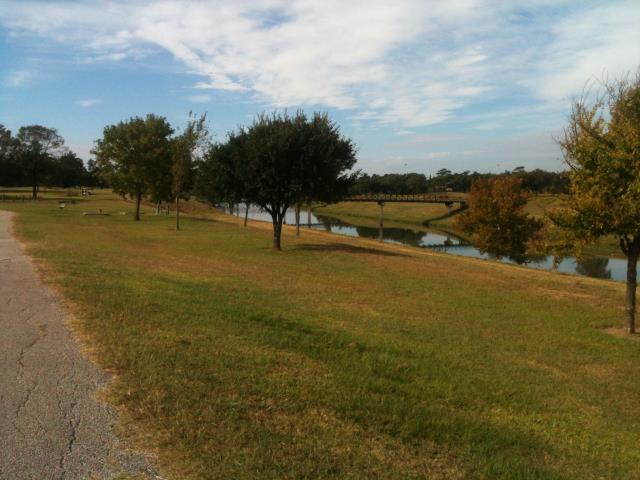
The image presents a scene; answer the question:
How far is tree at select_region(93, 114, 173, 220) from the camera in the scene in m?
42.4

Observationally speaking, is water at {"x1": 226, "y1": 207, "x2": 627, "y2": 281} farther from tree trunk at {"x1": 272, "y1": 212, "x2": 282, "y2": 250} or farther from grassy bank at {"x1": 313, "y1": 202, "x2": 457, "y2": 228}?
tree trunk at {"x1": 272, "y1": 212, "x2": 282, "y2": 250}

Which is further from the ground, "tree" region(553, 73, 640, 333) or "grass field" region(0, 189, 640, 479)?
"tree" region(553, 73, 640, 333)

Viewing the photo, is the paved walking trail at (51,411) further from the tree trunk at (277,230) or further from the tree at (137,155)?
the tree at (137,155)

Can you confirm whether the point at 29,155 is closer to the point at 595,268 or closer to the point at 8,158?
the point at 8,158

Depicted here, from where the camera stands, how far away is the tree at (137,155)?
4244 cm

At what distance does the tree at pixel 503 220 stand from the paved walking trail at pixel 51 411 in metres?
36.2

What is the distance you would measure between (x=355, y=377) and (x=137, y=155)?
40145mm

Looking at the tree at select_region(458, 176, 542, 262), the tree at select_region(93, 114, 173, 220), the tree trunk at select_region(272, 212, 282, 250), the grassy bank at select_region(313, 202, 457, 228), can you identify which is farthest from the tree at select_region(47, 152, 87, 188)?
the tree trunk at select_region(272, 212, 282, 250)

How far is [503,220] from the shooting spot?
39562mm

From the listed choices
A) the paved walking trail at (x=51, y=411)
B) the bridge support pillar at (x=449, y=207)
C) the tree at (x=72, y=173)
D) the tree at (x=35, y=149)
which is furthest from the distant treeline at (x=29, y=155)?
the paved walking trail at (x=51, y=411)


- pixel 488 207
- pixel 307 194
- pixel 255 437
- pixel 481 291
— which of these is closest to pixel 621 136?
pixel 481 291

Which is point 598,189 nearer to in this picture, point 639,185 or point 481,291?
point 639,185

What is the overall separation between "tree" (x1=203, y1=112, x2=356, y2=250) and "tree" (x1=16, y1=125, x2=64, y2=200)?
2562 inches

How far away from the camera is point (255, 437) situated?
414 cm
